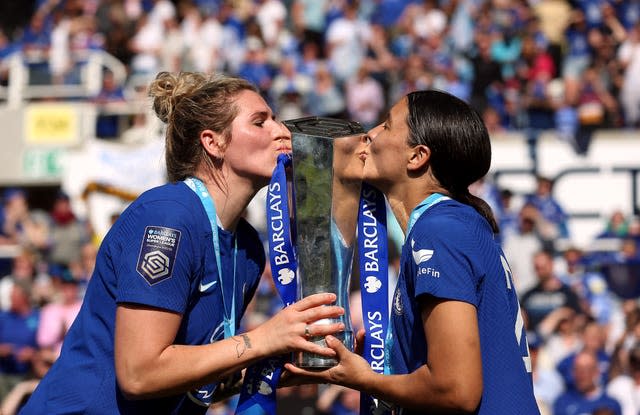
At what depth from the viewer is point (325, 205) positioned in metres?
3.62

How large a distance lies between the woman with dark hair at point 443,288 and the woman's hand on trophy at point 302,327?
43 mm

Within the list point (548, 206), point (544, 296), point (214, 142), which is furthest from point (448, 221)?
point (548, 206)

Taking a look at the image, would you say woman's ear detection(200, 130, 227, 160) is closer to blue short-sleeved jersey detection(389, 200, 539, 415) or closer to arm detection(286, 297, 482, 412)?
blue short-sleeved jersey detection(389, 200, 539, 415)

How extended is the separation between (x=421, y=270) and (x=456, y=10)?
39.5 feet

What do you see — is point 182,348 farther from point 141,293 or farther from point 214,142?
point 214,142

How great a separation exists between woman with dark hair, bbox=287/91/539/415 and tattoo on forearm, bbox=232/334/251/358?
19 cm

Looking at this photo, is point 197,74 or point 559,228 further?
point 559,228

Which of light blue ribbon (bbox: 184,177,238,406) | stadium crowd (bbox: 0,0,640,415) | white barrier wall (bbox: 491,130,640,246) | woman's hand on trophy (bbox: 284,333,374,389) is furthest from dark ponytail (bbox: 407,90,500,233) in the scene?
white barrier wall (bbox: 491,130,640,246)

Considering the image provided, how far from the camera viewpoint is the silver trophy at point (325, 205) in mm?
3553

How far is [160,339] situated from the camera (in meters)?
3.33

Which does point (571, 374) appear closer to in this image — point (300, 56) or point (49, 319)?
point (49, 319)

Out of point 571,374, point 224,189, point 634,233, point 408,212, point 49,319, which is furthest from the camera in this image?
point 634,233

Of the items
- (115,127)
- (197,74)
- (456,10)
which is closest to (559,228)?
(456,10)

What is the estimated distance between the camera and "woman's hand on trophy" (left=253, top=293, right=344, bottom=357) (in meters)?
3.37
